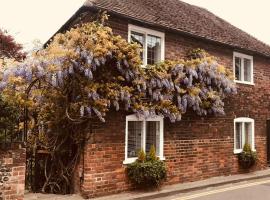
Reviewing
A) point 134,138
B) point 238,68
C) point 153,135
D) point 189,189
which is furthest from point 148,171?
point 238,68

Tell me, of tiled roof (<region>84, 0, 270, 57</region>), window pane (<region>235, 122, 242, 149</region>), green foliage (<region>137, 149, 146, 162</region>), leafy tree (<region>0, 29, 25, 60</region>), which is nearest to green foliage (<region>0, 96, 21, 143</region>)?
green foliage (<region>137, 149, 146, 162</region>)

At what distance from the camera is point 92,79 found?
9344mm

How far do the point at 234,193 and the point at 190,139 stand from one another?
2.40 meters

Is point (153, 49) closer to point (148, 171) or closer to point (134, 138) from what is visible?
point (134, 138)

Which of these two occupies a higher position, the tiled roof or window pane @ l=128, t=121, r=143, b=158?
the tiled roof

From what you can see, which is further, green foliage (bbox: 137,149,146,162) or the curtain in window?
the curtain in window

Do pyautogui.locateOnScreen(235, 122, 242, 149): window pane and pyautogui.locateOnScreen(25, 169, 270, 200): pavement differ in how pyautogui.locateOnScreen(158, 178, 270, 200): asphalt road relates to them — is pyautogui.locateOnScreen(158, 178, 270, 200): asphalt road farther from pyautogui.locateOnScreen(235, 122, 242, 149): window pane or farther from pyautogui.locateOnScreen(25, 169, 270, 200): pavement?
pyautogui.locateOnScreen(235, 122, 242, 149): window pane

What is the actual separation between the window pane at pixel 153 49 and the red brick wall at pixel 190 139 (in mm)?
328

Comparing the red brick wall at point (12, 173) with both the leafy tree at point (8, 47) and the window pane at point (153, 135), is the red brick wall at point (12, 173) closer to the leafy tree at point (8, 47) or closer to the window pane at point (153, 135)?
the window pane at point (153, 135)

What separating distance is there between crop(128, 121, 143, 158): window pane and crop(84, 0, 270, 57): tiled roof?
10.7ft

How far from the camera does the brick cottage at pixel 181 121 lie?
980 cm

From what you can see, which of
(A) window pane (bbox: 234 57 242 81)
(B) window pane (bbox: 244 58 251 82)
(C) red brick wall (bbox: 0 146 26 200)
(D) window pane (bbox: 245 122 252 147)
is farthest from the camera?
(B) window pane (bbox: 244 58 251 82)

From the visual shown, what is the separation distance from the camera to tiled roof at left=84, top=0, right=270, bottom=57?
1095 cm

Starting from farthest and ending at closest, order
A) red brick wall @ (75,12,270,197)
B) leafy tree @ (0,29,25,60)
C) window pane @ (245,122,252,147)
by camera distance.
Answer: leafy tree @ (0,29,25,60) → window pane @ (245,122,252,147) → red brick wall @ (75,12,270,197)
